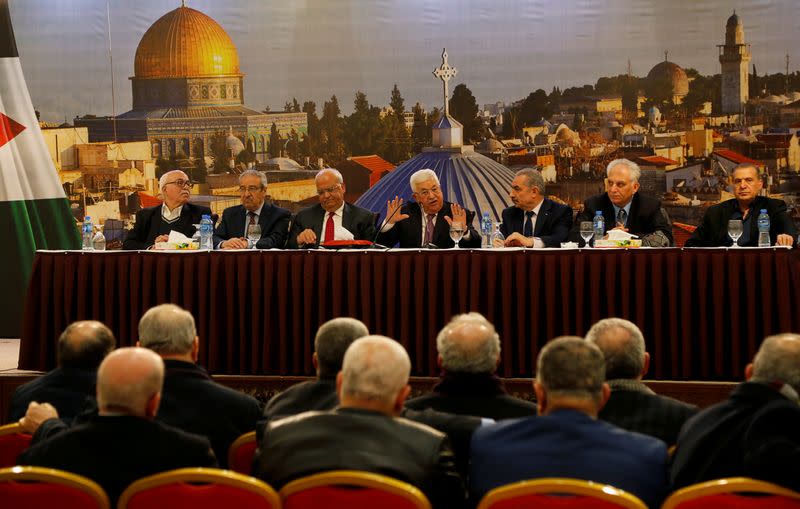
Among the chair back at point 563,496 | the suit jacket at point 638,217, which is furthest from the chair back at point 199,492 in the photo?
the suit jacket at point 638,217

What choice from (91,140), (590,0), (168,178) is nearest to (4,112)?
(91,140)

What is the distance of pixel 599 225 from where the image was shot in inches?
226

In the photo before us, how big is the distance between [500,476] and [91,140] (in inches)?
279

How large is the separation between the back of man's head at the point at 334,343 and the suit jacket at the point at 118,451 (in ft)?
1.98

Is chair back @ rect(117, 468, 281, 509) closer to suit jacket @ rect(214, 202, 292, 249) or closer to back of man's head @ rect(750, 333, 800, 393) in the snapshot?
back of man's head @ rect(750, 333, 800, 393)

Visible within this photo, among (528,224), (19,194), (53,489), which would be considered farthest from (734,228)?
(19,194)

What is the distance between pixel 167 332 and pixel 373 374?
3.23 feet

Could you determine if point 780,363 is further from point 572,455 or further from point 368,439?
point 368,439

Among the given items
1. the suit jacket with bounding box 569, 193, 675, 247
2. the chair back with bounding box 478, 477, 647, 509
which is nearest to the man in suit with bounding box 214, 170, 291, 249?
the suit jacket with bounding box 569, 193, 675, 247

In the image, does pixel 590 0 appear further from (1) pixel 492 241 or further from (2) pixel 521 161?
(1) pixel 492 241

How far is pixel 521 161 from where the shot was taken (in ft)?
27.6

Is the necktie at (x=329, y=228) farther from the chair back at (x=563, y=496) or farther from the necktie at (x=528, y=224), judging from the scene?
the chair back at (x=563, y=496)

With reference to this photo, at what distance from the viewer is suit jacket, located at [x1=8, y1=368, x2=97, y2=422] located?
3.64 meters

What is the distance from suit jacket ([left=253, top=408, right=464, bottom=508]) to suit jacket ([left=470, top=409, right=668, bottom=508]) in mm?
101
